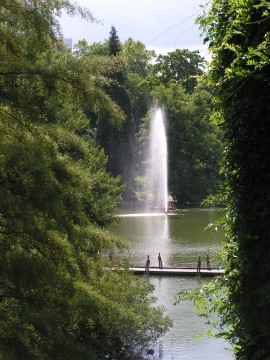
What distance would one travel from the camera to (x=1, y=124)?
6.64 metres

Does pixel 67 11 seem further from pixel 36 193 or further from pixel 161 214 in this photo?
pixel 161 214

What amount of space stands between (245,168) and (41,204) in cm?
246

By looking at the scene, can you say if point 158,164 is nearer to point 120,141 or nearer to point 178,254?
point 120,141

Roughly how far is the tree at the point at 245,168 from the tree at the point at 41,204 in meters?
2.10

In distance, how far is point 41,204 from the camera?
5992mm

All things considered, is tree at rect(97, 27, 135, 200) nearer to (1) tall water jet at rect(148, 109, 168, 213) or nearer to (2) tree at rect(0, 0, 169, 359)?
(1) tall water jet at rect(148, 109, 168, 213)

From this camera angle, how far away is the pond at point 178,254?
1246 cm

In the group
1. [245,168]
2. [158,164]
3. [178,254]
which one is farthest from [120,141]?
[245,168]

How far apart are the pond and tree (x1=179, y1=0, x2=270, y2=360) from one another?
0.69m

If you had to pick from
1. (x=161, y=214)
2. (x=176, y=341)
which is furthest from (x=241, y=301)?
(x=161, y=214)

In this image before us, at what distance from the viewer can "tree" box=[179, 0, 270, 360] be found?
410 centimetres

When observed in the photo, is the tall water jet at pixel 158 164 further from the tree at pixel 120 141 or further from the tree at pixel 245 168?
the tree at pixel 245 168

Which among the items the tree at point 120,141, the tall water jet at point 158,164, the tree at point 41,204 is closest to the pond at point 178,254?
the tree at point 41,204

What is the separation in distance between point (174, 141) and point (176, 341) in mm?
28886
